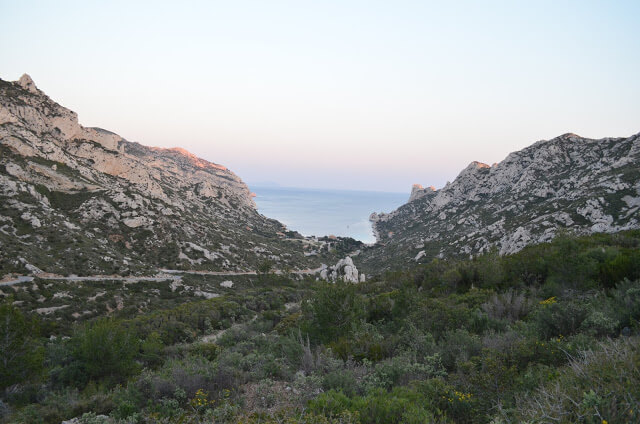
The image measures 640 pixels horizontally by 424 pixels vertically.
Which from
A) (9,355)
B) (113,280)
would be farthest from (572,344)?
(113,280)

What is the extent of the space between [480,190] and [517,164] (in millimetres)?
9856

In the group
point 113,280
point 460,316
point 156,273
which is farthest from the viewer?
point 156,273

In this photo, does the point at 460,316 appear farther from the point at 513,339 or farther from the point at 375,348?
the point at 375,348

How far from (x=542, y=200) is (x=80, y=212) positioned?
243ft

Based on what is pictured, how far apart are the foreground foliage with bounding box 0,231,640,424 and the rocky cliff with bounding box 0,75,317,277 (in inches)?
1020

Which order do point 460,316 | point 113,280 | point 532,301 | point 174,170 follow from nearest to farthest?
point 460,316 < point 532,301 < point 113,280 < point 174,170

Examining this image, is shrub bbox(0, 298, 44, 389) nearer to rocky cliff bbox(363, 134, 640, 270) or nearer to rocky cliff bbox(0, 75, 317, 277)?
rocky cliff bbox(0, 75, 317, 277)

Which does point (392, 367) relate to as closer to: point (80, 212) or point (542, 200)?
point (80, 212)

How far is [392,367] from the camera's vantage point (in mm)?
5613

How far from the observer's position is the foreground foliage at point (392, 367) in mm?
3729

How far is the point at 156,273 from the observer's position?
34906 millimetres

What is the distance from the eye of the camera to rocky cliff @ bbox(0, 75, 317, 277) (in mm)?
30703

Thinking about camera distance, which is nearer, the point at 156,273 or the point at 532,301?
the point at 532,301

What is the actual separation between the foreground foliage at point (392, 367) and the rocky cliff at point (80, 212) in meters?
25.9
